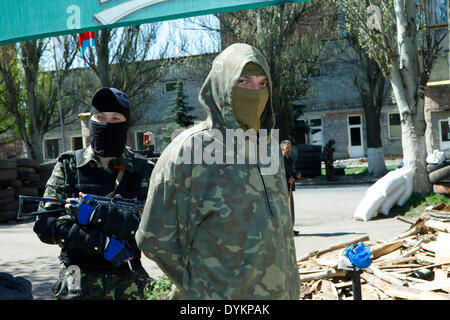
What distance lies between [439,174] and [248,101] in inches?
396

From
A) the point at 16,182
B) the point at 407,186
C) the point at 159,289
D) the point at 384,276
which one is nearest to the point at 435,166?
the point at 407,186

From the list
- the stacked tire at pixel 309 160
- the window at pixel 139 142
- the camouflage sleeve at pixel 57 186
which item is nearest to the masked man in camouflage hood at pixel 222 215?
the camouflage sleeve at pixel 57 186

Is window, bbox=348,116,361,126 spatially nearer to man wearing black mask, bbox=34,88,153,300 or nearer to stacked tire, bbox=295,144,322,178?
stacked tire, bbox=295,144,322,178

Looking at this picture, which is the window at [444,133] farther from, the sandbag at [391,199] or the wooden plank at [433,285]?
the wooden plank at [433,285]

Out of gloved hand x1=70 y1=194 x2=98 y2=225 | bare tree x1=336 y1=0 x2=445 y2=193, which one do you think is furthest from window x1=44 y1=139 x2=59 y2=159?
gloved hand x1=70 y1=194 x2=98 y2=225

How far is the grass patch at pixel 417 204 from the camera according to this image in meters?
10.5

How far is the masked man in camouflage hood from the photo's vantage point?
6.54 ft

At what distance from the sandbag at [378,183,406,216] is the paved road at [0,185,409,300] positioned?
0.22m

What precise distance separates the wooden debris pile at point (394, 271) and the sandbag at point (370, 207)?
381cm

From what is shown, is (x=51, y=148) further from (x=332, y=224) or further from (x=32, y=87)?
(x=332, y=224)
